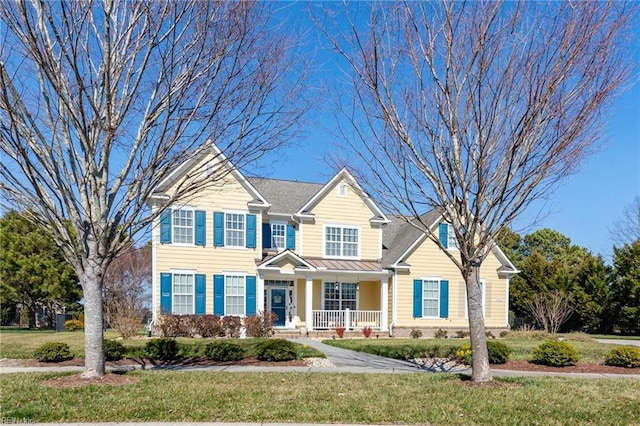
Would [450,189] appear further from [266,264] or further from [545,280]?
[545,280]

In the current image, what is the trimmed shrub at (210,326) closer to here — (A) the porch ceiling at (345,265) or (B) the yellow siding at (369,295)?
(A) the porch ceiling at (345,265)

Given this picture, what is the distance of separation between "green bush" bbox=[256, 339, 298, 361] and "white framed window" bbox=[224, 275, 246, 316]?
889 centimetres

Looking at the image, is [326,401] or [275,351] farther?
[275,351]

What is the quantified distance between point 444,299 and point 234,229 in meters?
10.3

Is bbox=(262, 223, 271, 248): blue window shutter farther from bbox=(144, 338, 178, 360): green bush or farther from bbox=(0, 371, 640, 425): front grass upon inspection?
bbox=(0, 371, 640, 425): front grass

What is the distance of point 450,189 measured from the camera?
962 cm

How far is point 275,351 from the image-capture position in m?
12.7

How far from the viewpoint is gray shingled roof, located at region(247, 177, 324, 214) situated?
23.9 m

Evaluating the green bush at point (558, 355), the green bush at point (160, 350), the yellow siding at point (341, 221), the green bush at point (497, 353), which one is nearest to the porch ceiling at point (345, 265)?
the yellow siding at point (341, 221)

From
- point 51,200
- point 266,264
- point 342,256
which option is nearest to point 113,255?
point 51,200

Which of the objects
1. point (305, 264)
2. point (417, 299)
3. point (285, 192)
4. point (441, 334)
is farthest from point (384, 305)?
point (285, 192)

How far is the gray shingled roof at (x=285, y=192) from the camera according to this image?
23875 mm

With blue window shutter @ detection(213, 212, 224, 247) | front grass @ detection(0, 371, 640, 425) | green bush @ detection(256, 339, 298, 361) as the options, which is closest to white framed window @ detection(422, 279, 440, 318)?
blue window shutter @ detection(213, 212, 224, 247)

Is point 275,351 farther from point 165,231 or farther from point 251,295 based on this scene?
point 165,231
